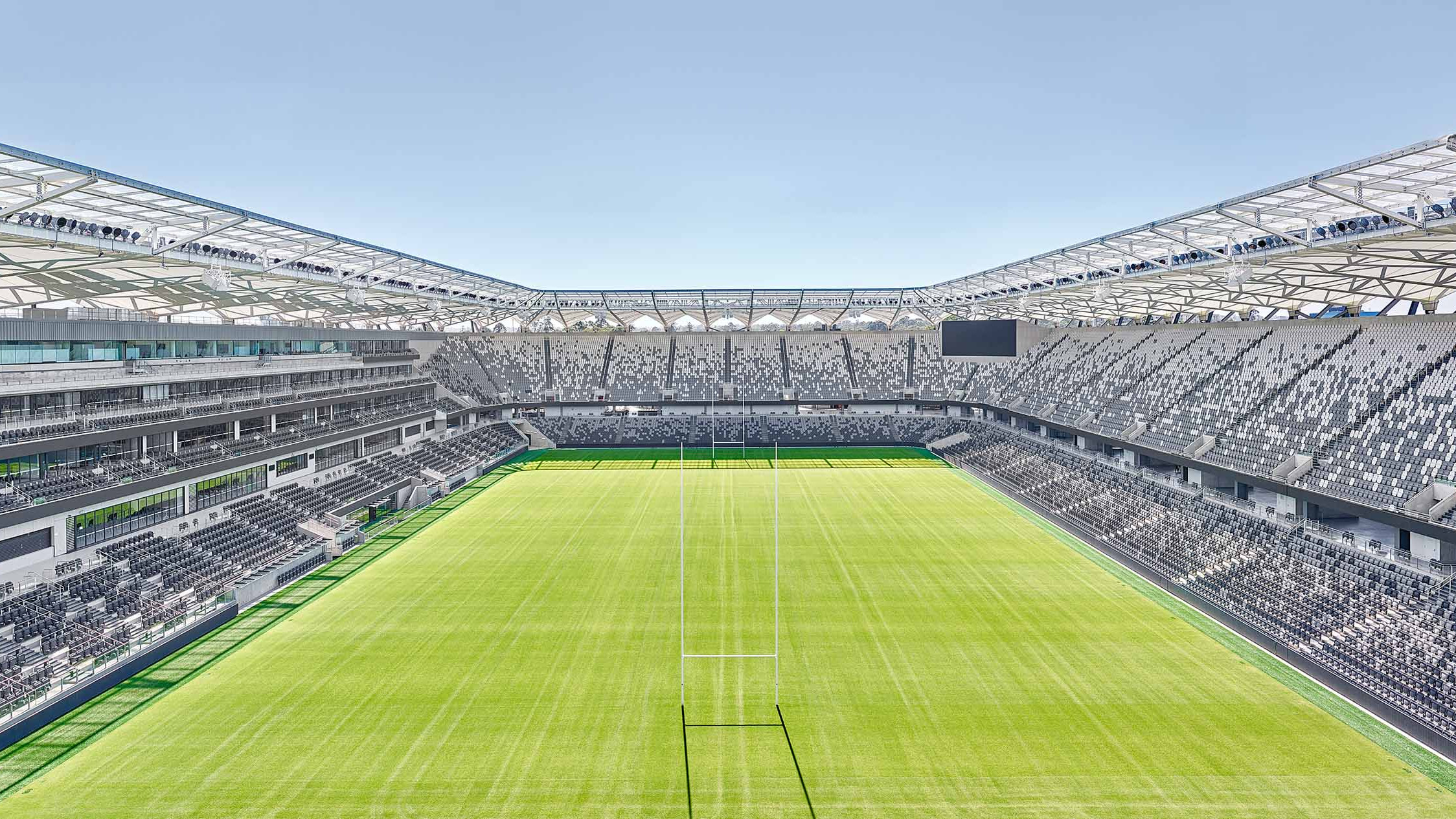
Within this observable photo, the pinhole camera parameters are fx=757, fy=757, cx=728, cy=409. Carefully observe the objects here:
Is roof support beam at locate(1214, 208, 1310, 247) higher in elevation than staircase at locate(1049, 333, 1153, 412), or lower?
higher

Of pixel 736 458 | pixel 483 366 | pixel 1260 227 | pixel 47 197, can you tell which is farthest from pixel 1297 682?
pixel 483 366

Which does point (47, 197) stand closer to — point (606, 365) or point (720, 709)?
point (720, 709)

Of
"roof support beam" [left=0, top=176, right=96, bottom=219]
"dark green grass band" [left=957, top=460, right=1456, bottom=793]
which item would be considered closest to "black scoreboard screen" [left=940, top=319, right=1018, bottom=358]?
"dark green grass band" [left=957, top=460, right=1456, bottom=793]

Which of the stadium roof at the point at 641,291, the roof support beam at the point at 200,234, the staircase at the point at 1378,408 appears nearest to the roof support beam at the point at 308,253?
the stadium roof at the point at 641,291

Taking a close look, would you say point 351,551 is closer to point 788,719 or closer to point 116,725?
point 116,725

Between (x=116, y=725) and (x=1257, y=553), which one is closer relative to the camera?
(x=116, y=725)

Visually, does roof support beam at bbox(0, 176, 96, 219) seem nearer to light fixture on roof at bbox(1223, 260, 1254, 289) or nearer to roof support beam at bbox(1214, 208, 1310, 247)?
roof support beam at bbox(1214, 208, 1310, 247)

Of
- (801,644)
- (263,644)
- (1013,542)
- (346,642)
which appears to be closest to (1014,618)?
→ (801,644)
